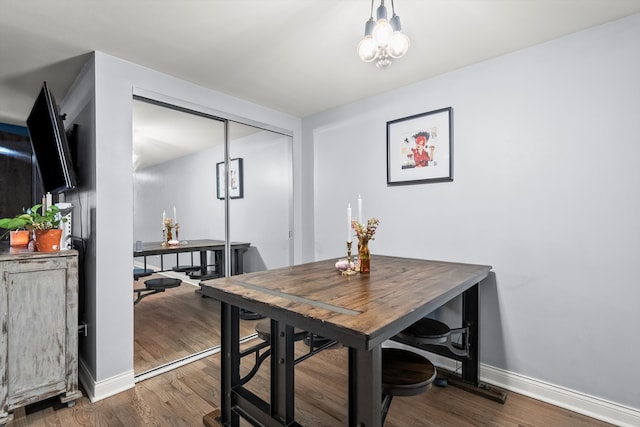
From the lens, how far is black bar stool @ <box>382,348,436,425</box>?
1356 millimetres

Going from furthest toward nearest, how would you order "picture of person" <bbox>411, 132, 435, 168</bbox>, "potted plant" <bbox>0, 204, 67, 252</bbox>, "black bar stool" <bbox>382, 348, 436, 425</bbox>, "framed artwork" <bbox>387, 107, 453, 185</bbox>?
1. "picture of person" <bbox>411, 132, 435, 168</bbox>
2. "framed artwork" <bbox>387, 107, 453, 185</bbox>
3. "potted plant" <bbox>0, 204, 67, 252</bbox>
4. "black bar stool" <bbox>382, 348, 436, 425</bbox>

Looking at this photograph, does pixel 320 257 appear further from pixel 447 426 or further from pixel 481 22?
pixel 481 22

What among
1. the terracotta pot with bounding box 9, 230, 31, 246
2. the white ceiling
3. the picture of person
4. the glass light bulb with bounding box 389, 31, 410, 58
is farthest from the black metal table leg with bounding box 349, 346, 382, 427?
the terracotta pot with bounding box 9, 230, 31, 246

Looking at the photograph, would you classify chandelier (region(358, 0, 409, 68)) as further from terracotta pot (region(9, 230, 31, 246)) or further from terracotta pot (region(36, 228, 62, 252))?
terracotta pot (region(9, 230, 31, 246))

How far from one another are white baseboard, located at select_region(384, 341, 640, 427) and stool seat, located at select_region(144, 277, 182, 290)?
2489 millimetres

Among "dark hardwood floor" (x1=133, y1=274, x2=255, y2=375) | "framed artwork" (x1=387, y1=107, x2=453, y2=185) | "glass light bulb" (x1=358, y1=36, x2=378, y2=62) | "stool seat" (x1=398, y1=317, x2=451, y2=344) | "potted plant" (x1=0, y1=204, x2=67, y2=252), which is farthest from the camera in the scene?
"framed artwork" (x1=387, y1=107, x2=453, y2=185)

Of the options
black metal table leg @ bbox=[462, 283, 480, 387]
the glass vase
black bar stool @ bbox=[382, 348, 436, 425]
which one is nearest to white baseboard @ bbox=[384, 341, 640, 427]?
black metal table leg @ bbox=[462, 283, 480, 387]

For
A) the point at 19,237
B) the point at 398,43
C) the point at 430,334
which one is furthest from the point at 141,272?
the point at 398,43

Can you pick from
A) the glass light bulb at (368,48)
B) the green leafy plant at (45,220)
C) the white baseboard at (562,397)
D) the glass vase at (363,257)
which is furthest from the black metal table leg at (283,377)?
the green leafy plant at (45,220)

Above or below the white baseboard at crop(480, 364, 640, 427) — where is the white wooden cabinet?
above

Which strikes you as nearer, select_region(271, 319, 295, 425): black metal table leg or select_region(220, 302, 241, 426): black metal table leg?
select_region(271, 319, 295, 425): black metal table leg

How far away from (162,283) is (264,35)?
211cm

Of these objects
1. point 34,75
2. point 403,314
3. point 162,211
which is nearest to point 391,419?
point 403,314

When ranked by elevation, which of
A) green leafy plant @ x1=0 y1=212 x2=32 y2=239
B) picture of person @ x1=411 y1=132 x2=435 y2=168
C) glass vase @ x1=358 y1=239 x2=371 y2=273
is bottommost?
glass vase @ x1=358 y1=239 x2=371 y2=273
